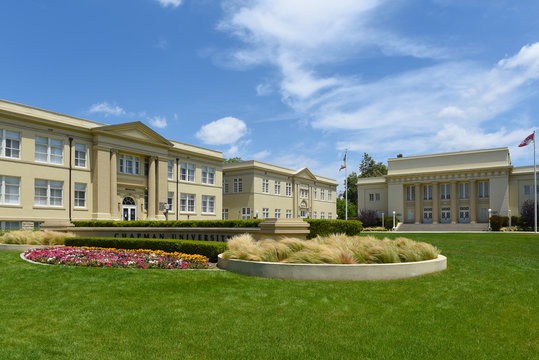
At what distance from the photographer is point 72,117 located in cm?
3422

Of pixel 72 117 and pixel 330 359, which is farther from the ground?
pixel 72 117

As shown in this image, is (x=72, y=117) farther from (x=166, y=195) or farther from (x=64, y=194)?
(x=166, y=195)

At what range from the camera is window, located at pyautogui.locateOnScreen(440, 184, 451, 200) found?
60.1m

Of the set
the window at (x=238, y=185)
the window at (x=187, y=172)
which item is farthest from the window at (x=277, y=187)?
the window at (x=187, y=172)

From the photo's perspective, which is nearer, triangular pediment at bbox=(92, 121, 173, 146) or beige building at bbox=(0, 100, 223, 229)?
beige building at bbox=(0, 100, 223, 229)

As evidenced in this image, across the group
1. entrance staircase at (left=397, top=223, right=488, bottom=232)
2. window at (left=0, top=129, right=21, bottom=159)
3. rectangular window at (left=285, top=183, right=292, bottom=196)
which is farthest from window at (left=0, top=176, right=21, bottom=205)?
entrance staircase at (left=397, top=223, right=488, bottom=232)

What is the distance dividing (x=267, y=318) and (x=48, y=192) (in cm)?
3080

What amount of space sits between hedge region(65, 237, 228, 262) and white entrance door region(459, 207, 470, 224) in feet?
171

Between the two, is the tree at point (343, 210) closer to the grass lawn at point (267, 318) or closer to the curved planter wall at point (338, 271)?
the grass lawn at point (267, 318)

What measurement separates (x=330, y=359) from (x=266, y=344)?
96cm

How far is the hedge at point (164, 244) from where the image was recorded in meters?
13.9

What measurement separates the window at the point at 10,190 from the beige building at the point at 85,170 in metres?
0.06

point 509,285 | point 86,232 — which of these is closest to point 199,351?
point 509,285

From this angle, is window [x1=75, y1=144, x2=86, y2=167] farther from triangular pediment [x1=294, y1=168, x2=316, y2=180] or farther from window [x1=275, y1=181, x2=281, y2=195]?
triangular pediment [x1=294, y1=168, x2=316, y2=180]
